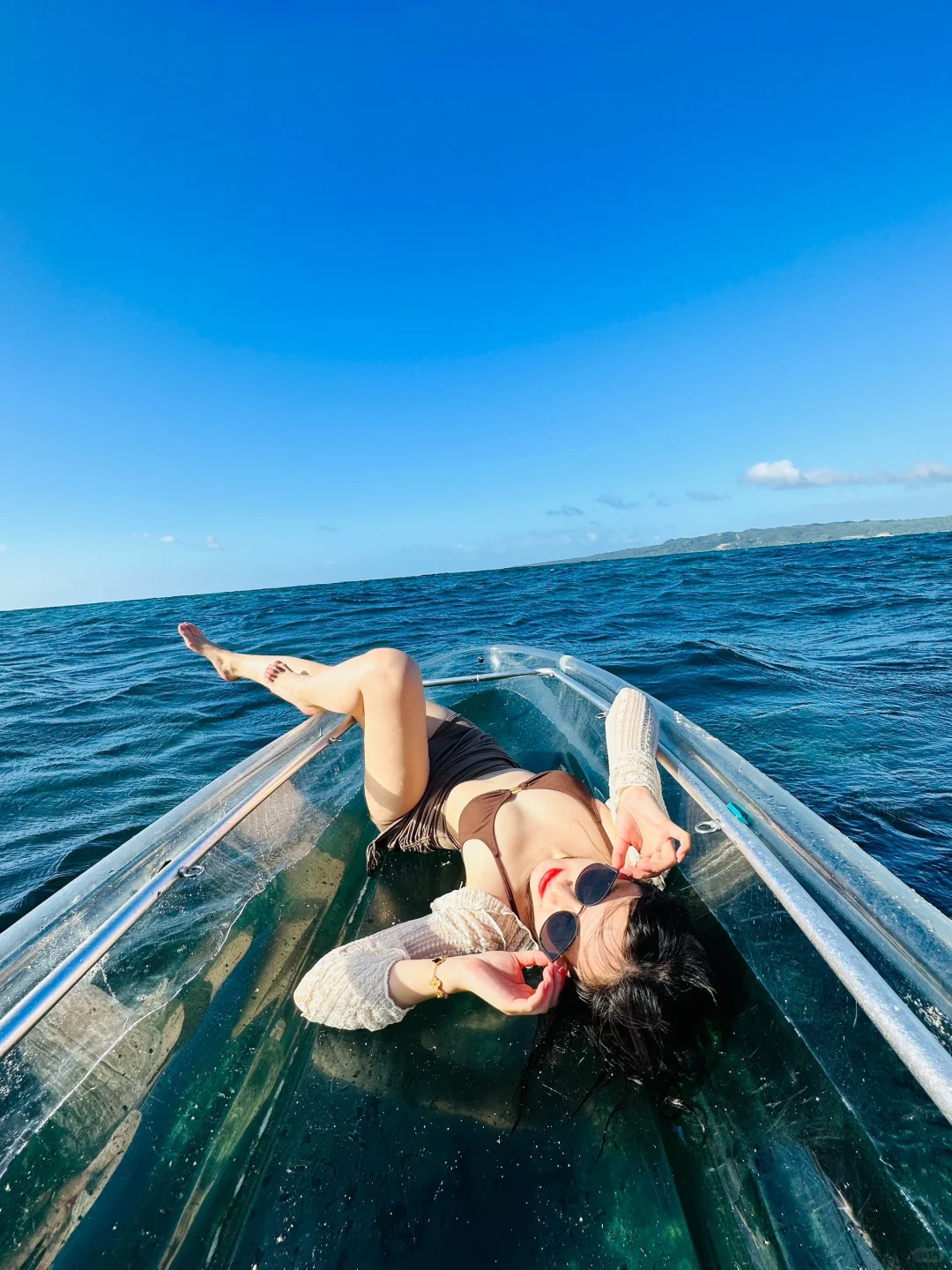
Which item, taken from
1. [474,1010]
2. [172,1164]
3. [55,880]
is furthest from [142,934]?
[55,880]

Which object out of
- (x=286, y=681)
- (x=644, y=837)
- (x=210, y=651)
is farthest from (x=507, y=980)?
(x=210, y=651)

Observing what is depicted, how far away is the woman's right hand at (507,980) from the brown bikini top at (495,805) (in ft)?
1.12

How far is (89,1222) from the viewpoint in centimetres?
105

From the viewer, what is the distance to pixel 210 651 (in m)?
3.15

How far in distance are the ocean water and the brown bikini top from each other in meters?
1.64

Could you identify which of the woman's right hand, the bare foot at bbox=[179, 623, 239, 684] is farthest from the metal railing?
the bare foot at bbox=[179, 623, 239, 684]

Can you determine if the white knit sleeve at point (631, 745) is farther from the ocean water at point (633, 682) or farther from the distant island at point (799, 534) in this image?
the distant island at point (799, 534)

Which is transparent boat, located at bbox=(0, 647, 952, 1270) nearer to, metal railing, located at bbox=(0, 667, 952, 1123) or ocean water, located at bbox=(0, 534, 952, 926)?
metal railing, located at bbox=(0, 667, 952, 1123)

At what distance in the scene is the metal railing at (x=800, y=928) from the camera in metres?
0.79

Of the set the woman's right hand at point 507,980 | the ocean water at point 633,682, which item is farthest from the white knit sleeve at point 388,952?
the ocean water at point 633,682

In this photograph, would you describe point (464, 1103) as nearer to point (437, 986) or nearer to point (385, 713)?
point (437, 986)

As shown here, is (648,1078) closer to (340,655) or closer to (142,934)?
(142,934)

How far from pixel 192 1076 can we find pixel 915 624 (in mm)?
8804

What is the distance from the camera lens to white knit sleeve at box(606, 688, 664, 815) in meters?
1.67
